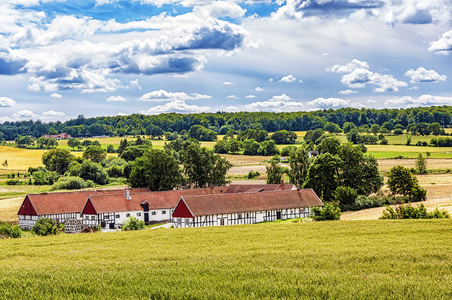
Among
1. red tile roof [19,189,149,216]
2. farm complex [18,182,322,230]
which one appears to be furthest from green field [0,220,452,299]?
red tile roof [19,189,149,216]

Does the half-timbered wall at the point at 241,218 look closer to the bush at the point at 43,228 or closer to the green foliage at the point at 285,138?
the bush at the point at 43,228

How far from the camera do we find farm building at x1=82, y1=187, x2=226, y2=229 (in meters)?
60.6

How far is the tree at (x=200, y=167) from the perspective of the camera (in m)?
84.6

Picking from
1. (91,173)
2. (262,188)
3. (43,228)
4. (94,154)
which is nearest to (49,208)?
(43,228)

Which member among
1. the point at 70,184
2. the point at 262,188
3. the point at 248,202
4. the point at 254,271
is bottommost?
the point at 70,184

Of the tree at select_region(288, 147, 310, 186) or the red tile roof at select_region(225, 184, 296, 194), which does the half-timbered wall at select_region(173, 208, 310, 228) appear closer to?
the red tile roof at select_region(225, 184, 296, 194)

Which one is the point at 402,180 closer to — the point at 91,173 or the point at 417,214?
the point at 417,214

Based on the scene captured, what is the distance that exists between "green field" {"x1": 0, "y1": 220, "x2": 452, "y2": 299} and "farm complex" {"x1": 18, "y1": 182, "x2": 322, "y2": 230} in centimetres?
2847

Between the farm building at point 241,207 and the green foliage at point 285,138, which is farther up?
the green foliage at point 285,138

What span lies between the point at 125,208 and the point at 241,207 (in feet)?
50.0

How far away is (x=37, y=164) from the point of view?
14750 centimetres

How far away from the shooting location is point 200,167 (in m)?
84.8

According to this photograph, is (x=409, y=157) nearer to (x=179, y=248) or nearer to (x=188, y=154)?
(x=188, y=154)

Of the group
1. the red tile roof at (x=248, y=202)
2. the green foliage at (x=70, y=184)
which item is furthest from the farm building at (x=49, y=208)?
the green foliage at (x=70, y=184)
